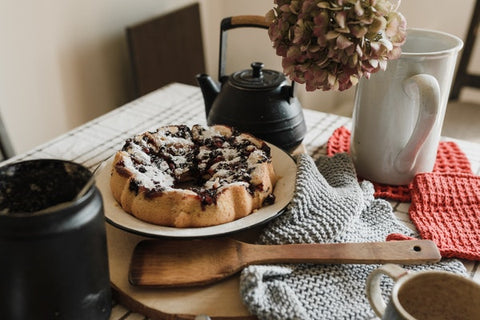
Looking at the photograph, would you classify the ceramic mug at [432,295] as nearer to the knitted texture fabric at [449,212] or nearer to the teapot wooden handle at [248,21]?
the knitted texture fabric at [449,212]

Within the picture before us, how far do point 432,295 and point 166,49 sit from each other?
1.70 m

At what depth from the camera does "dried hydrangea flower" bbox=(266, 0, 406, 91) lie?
640 mm

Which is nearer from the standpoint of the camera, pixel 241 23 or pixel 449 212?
pixel 449 212

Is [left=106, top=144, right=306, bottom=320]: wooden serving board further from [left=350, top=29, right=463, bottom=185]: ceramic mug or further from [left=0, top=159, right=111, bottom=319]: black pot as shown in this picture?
[left=350, top=29, right=463, bottom=185]: ceramic mug

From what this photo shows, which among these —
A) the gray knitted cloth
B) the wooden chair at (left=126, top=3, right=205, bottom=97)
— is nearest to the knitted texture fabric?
the gray knitted cloth

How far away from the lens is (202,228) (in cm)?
65

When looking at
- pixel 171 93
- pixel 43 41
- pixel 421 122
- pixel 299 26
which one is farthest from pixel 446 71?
pixel 43 41

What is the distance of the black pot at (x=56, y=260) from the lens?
44cm

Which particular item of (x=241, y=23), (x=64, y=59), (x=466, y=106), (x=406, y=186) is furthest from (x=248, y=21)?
(x=466, y=106)

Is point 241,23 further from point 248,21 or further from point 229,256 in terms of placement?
point 229,256

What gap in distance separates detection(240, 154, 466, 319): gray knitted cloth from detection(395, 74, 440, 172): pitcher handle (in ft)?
0.32

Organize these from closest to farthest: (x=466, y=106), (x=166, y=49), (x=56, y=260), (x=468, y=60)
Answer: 1. (x=56, y=260)
2. (x=166, y=49)
3. (x=468, y=60)
4. (x=466, y=106)

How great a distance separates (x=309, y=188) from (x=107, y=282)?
33 cm

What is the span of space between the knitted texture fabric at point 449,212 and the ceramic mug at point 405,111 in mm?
46
